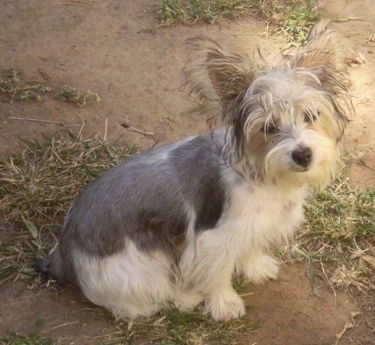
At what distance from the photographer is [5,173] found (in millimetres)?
5117

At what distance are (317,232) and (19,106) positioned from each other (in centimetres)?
253

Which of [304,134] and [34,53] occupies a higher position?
[304,134]

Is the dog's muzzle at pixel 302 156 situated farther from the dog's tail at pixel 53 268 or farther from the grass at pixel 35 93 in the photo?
the grass at pixel 35 93

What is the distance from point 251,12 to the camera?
6.89m

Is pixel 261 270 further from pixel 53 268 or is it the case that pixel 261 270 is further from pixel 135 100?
pixel 135 100

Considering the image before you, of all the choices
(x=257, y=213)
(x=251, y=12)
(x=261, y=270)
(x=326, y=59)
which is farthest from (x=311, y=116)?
(x=251, y=12)

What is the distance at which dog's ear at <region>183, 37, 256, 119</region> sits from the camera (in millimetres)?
3576

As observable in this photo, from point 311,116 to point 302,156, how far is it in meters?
0.21

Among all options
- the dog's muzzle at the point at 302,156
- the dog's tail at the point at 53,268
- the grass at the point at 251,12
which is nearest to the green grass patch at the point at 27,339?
the dog's tail at the point at 53,268

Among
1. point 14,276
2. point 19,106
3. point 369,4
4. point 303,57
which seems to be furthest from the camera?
point 369,4

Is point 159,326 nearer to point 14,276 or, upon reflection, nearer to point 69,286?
point 69,286

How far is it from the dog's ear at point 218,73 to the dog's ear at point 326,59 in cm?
27

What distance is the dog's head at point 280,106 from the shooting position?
11.4ft

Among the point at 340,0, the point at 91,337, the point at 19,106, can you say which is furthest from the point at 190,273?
the point at 340,0
